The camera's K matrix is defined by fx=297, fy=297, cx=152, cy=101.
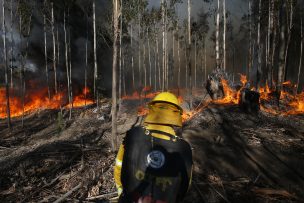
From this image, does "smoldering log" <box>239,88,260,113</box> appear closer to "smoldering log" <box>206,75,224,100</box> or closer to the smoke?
"smoldering log" <box>206,75,224,100</box>

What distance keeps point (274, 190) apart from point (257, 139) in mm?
4555

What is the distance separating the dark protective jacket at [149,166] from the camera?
2410mm

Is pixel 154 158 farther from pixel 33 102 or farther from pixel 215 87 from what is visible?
pixel 33 102

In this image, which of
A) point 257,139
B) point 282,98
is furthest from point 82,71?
point 257,139

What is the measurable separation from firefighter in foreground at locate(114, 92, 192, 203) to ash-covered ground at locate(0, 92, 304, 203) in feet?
13.4

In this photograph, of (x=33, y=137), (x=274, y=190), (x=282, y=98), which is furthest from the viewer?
(x=282, y=98)

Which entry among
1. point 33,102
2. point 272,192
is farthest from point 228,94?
point 33,102

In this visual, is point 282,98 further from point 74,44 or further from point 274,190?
point 74,44

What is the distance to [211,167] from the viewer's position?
8.77m

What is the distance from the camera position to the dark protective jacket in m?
2.41

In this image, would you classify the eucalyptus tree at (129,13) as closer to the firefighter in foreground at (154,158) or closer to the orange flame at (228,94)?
the orange flame at (228,94)

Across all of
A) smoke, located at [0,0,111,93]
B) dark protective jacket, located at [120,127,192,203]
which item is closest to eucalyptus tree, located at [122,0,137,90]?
smoke, located at [0,0,111,93]

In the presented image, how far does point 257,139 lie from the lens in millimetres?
11461

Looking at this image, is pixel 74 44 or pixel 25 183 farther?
pixel 74 44
